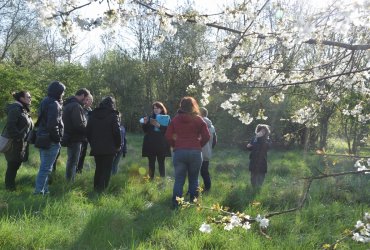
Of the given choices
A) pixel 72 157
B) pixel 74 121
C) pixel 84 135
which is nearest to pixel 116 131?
pixel 84 135

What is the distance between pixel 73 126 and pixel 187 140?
1.82 m

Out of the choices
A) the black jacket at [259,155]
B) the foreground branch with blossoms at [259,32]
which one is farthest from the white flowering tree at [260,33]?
the black jacket at [259,155]

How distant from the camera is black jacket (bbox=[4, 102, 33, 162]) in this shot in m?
5.54

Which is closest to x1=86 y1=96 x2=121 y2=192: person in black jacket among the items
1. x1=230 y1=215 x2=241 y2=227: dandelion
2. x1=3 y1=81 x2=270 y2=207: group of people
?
x1=3 y1=81 x2=270 y2=207: group of people

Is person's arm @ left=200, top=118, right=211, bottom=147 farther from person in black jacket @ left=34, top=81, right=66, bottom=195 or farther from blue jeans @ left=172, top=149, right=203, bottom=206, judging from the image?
person in black jacket @ left=34, top=81, right=66, bottom=195

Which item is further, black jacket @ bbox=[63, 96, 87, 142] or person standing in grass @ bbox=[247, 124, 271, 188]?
person standing in grass @ bbox=[247, 124, 271, 188]

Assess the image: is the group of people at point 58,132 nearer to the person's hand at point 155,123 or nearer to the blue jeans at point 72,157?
the blue jeans at point 72,157

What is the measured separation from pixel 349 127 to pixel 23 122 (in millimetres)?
12263

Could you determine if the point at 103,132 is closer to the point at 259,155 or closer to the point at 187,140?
the point at 187,140

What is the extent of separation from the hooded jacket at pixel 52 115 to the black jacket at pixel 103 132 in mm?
526

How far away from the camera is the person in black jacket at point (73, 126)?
19.6ft

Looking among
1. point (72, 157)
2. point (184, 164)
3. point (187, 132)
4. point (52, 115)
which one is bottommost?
point (72, 157)

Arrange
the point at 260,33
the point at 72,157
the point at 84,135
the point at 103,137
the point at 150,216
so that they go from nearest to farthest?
1. the point at 260,33
2. the point at 150,216
3. the point at 103,137
4. the point at 84,135
5. the point at 72,157

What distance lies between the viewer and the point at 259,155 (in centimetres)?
728
